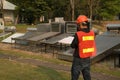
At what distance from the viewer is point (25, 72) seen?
34.1 feet

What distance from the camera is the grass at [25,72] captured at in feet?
31.6

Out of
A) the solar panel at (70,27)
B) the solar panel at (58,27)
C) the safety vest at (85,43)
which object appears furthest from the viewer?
the solar panel at (58,27)

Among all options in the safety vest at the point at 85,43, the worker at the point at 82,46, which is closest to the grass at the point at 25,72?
the worker at the point at 82,46

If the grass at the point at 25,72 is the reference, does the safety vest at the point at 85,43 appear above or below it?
above

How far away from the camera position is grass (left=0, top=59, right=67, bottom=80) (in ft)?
31.6

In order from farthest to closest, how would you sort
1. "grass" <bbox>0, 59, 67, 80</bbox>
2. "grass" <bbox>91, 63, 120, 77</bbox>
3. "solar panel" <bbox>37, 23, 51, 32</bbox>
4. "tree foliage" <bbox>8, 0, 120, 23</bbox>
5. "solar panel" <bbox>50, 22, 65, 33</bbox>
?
Answer: "tree foliage" <bbox>8, 0, 120, 23</bbox> → "solar panel" <bbox>37, 23, 51, 32</bbox> → "solar panel" <bbox>50, 22, 65, 33</bbox> → "grass" <bbox>91, 63, 120, 77</bbox> → "grass" <bbox>0, 59, 67, 80</bbox>

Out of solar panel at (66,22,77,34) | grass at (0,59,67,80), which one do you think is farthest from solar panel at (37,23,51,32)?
grass at (0,59,67,80)

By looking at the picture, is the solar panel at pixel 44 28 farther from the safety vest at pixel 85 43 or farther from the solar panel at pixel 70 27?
the safety vest at pixel 85 43

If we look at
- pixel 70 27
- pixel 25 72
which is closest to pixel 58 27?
pixel 70 27

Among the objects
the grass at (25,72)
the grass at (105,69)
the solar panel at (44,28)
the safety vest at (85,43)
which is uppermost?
the safety vest at (85,43)

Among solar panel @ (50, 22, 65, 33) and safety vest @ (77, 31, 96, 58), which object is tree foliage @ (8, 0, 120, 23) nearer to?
solar panel @ (50, 22, 65, 33)

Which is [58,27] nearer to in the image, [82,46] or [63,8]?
[82,46]

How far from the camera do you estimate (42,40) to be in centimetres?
1567

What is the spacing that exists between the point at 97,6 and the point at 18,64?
145 feet
